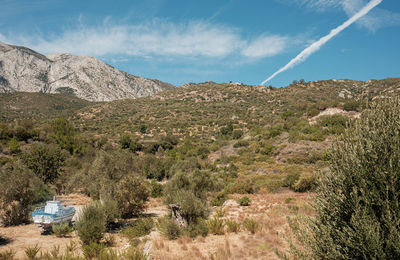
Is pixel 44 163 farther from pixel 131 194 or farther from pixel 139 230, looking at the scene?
pixel 139 230

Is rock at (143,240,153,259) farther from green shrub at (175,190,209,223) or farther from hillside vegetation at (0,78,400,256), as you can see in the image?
green shrub at (175,190,209,223)

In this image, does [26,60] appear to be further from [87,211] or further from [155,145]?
[87,211]

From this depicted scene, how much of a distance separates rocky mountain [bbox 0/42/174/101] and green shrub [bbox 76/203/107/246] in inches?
6622

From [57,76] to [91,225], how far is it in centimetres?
20492

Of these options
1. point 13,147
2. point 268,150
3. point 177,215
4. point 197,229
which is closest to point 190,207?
point 177,215

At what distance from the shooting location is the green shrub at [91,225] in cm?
1097

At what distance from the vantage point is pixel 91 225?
1121cm

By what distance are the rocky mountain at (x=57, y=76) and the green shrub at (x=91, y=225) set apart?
16819cm

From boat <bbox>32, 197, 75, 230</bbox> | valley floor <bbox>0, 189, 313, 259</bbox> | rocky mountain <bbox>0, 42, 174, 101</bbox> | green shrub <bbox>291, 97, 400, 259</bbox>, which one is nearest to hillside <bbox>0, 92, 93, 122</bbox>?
rocky mountain <bbox>0, 42, 174, 101</bbox>

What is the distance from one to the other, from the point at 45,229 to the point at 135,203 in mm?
5646

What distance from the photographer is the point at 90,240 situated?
10.8 m

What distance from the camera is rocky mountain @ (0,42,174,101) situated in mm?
162375

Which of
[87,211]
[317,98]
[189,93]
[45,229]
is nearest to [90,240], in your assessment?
[87,211]

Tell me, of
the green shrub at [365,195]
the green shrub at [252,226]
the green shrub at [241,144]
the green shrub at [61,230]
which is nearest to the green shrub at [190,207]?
the green shrub at [252,226]
